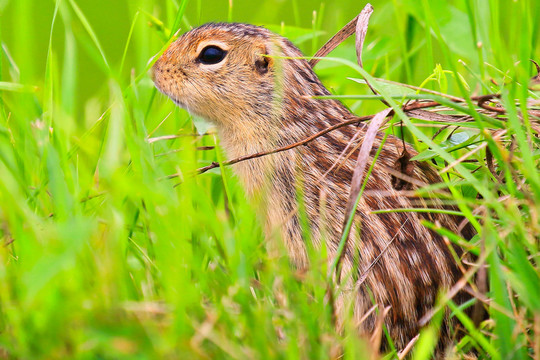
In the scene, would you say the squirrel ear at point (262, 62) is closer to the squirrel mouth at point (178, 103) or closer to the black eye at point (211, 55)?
the black eye at point (211, 55)

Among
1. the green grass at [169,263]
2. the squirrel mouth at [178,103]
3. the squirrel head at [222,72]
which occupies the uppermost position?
the squirrel head at [222,72]

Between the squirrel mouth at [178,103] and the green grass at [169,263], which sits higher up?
the squirrel mouth at [178,103]

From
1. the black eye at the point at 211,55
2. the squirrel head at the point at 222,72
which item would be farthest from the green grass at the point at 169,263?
the black eye at the point at 211,55

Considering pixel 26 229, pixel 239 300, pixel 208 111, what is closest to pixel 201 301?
pixel 239 300

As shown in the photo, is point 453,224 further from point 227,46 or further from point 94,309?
point 94,309

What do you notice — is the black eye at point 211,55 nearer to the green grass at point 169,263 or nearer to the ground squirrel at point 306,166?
the ground squirrel at point 306,166

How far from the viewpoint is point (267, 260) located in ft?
6.13

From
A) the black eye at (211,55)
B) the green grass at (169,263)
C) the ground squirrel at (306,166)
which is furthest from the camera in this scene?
the black eye at (211,55)

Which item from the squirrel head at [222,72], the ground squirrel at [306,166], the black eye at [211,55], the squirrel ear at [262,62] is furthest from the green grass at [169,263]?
the squirrel ear at [262,62]

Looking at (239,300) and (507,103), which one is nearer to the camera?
(239,300)

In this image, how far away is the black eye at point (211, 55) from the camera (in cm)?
306

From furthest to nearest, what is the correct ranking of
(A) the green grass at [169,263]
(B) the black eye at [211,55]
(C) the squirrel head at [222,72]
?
(B) the black eye at [211,55] → (C) the squirrel head at [222,72] → (A) the green grass at [169,263]

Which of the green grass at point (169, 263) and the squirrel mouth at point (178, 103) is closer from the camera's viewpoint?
the green grass at point (169, 263)

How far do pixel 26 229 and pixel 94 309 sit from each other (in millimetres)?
536
